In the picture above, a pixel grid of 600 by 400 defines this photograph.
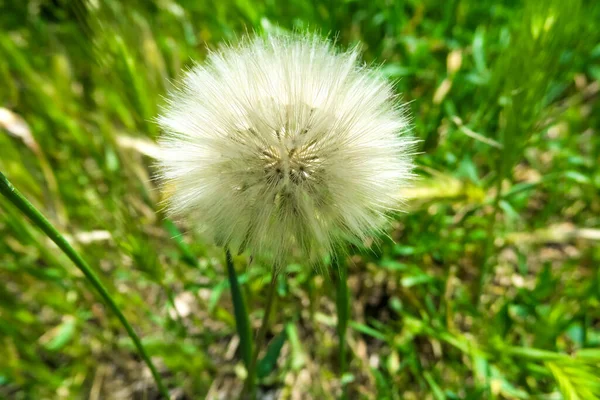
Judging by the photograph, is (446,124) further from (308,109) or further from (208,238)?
(208,238)

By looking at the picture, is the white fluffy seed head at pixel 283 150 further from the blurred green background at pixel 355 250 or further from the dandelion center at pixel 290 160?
the blurred green background at pixel 355 250

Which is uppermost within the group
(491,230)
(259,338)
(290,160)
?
(491,230)

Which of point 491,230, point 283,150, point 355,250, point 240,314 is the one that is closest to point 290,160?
point 283,150

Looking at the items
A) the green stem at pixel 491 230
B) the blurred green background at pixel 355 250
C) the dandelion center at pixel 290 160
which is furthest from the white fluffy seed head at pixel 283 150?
the green stem at pixel 491 230

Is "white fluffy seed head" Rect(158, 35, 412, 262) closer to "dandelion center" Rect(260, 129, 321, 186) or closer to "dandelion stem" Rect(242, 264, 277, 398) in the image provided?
"dandelion center" Rect(260, 129, 321, 186)

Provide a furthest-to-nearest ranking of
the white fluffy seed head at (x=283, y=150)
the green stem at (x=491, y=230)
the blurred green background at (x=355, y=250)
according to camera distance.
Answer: the blurred green background at (x=355, y=250)
the green stem at (x=491, y=230)
the white fluffy seed head at (x=283, y=150)

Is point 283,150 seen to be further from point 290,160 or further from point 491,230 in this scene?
point 491,230

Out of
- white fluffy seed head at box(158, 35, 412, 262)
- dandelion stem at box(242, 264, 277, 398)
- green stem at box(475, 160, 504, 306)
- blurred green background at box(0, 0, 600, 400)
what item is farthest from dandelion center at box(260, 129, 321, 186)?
green stem at box(475, 160, 504, 306)
